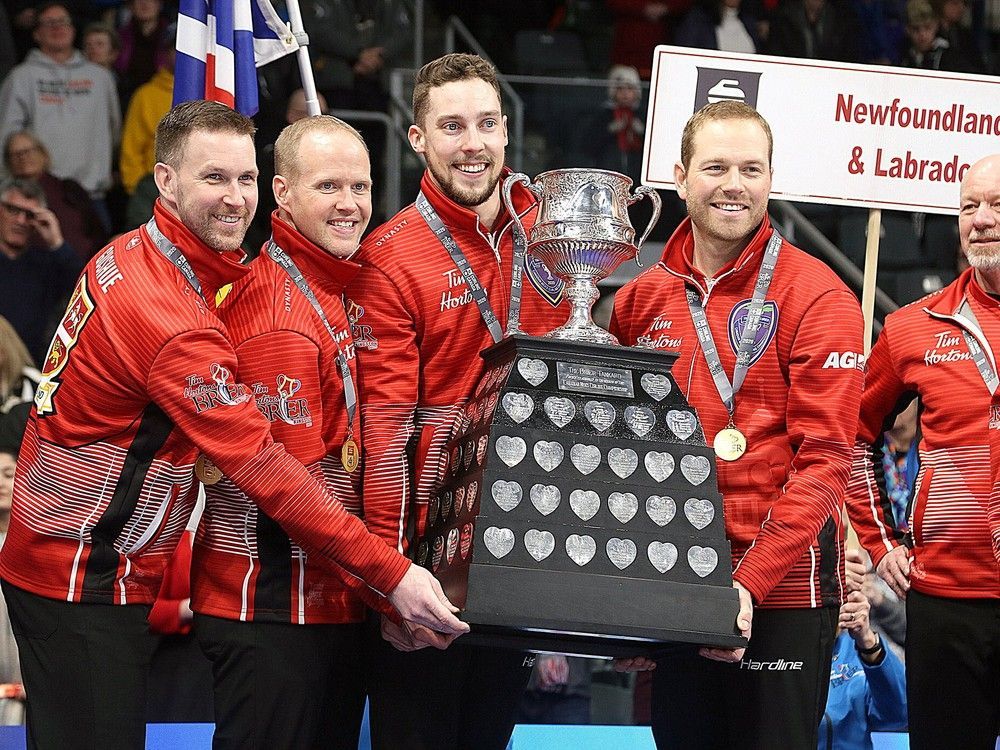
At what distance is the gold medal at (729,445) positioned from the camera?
345 cm

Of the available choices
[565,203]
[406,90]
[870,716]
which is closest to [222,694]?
[565,203]

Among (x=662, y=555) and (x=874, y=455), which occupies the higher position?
(x=874, y=455)

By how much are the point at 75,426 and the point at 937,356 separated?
7.82 ft

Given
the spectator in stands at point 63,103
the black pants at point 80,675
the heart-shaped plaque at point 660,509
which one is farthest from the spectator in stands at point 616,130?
the black pants at point 80,675

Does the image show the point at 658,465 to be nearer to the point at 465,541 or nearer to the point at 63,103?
the point at 465,541

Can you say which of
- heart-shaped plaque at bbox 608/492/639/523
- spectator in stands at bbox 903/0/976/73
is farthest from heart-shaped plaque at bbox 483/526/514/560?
spectator in stands at bbox 903/0/976/73

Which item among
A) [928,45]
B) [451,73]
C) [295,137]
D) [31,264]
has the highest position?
[928,45]

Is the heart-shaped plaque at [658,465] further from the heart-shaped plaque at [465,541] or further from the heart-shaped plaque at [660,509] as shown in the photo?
the heart-shaped plaque at [465,541]

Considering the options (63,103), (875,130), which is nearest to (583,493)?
(875,130)

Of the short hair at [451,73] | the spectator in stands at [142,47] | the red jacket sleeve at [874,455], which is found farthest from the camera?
the spectator in stands at [142,47]

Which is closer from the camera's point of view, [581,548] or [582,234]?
[581,548]

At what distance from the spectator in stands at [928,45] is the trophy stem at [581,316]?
7086 mm

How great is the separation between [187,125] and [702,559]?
5.14ft

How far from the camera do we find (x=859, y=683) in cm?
479
